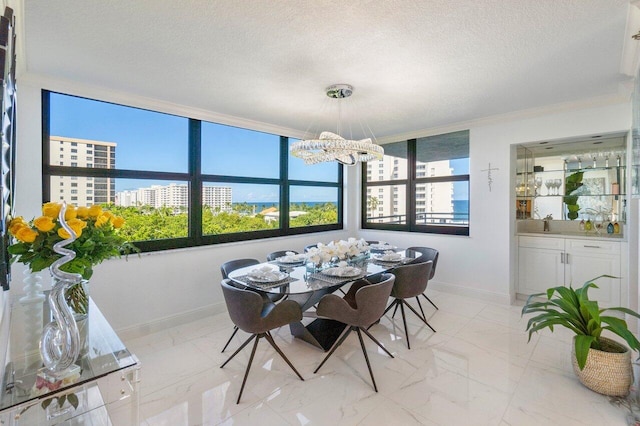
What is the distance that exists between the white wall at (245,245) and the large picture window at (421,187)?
0.20 m

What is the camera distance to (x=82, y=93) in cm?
284

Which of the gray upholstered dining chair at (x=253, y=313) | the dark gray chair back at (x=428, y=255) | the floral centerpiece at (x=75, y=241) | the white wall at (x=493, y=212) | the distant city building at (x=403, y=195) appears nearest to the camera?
the floral centerpiece at (x=75, y=241)

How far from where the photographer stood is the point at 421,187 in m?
4.88

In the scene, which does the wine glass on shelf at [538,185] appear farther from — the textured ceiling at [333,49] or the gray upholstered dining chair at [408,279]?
the gray upholstered dining chair at [408,279]

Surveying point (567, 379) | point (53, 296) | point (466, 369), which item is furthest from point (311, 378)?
point (567, 379)

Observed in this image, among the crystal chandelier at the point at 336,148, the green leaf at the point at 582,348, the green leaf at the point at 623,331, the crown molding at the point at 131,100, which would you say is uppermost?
the crown molding at the point at 131,100

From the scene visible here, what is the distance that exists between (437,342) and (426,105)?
8.37 ft

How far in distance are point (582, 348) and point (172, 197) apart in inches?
157

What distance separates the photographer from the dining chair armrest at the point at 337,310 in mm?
2363

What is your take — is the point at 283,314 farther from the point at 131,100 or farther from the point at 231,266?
the point at 131,100

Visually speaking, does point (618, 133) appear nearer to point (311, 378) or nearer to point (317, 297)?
point (317, 297)

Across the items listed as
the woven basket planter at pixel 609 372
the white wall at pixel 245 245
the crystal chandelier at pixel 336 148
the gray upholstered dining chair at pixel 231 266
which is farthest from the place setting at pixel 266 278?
the woven basket planter at pixel 609 372

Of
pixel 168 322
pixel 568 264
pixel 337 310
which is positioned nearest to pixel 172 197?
pixel 168 322

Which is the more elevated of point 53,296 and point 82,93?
point 82,93
